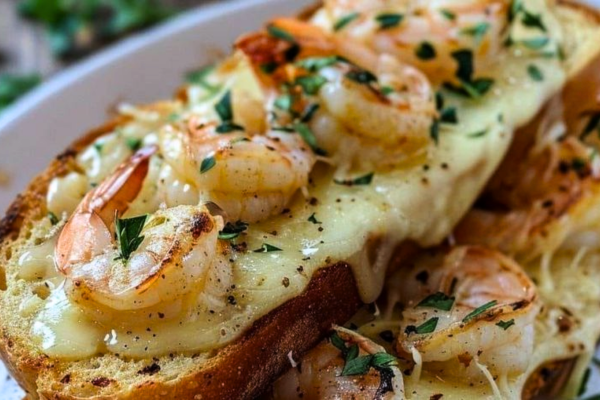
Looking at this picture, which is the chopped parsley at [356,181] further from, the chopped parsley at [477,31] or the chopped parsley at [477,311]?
the chopped parsley at [477,31]

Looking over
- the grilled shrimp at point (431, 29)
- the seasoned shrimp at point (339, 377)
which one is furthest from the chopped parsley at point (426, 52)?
the seasoned shrimp at point (339, 377)

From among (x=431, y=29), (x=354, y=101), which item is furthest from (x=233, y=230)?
(x=431, y=29)

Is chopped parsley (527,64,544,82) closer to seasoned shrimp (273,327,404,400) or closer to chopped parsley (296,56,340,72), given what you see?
chopped parsley (296,56,340,72)

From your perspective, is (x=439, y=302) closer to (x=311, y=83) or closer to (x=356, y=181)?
(x=356, y=181)

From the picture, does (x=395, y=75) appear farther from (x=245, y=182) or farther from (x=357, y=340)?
(x=357, y=340)

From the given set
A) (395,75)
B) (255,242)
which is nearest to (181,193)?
(255,242)

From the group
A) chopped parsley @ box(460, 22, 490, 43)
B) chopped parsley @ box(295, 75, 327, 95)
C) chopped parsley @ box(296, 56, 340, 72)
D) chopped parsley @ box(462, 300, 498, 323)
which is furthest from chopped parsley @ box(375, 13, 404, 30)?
chopped parsley @ box(462, 300, 498, 323)
